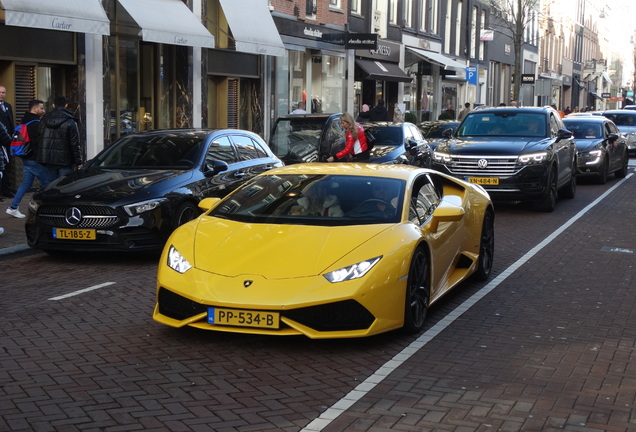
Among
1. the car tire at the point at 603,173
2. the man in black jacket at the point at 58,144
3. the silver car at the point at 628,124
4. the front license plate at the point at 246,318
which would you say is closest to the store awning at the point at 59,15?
the man in black jacket at the point at 58,144

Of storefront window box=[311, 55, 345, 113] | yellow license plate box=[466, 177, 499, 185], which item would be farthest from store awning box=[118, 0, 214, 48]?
Result: storefront window box=[311, 55, 345, 113]

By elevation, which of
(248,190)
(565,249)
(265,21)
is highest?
(265,21)

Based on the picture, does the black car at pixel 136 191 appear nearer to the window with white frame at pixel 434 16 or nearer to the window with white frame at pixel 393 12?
the window with white frame at pixel 393 12

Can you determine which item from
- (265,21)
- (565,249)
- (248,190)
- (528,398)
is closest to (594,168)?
(265,21)

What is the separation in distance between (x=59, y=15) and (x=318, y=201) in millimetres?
11052

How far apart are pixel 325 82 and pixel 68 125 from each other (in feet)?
62.0

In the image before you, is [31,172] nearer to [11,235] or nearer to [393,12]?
[11,235]

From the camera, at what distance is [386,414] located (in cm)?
541

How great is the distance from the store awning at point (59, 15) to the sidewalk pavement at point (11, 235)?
3.18 m

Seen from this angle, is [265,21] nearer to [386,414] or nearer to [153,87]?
[153,87]

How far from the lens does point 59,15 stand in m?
17.4

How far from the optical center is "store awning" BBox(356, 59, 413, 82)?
34.1 meters

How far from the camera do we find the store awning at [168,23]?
2034cm

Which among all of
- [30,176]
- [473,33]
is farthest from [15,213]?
[473,33]
